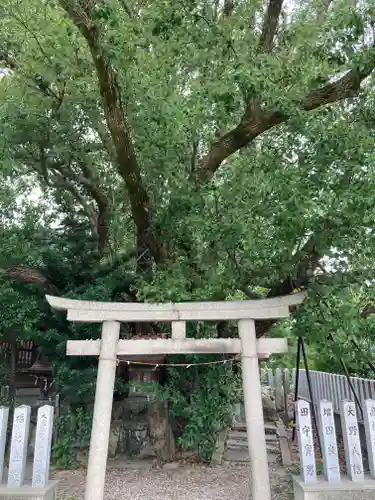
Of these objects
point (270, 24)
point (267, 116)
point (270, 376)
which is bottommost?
point (270, 376)

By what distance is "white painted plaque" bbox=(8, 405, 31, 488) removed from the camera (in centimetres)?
524

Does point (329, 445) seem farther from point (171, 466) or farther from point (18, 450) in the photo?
point (18, 450)

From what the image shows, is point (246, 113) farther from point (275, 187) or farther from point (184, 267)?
point (184, 267)

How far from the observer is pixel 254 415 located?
204 inches

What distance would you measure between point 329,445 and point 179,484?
2.73 m

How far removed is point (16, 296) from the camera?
853 cm

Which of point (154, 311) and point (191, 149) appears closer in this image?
point (154, 311)

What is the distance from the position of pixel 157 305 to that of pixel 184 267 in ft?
4.04

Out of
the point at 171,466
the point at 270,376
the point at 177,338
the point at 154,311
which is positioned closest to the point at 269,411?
the point at 270,376

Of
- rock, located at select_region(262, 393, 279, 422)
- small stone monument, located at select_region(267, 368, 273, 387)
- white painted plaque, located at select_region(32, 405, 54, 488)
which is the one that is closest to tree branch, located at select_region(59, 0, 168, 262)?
white painted plaque, located at select_region(32, 405, 54, 488)

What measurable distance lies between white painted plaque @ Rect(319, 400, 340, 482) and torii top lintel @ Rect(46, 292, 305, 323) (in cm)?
133

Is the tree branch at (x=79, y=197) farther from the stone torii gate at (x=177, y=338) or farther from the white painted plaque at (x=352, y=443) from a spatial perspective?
the white painted plaque at (x=352, y=443)

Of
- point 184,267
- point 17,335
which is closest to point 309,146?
point 184,267

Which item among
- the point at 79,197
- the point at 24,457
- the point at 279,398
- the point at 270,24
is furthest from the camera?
the point at 279,398
